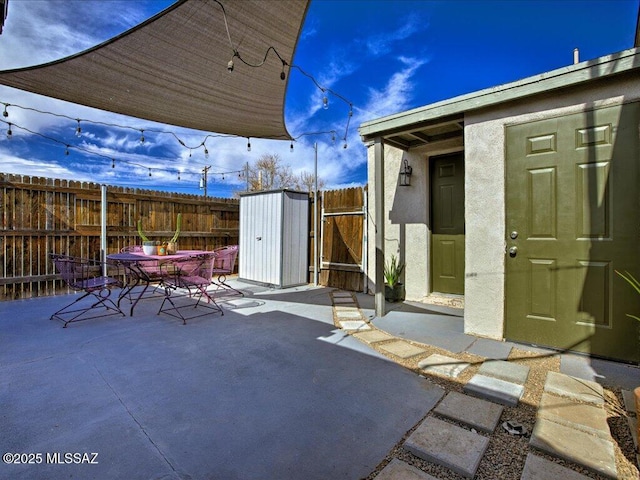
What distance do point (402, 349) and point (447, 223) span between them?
233 cm

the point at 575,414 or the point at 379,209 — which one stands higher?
the point at 379,209

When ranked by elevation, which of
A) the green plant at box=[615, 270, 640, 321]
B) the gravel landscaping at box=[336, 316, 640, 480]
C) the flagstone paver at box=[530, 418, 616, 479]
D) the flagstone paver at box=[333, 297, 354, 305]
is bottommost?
the gravel landscaping at box=[336, 316, 640, 480]

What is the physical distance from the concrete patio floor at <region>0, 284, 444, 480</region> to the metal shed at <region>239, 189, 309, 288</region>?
2.45 meters

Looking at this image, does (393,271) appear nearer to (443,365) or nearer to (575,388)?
(443,365)

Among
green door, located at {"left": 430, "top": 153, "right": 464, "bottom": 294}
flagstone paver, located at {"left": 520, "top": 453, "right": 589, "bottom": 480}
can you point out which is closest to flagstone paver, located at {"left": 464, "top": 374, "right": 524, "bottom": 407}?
flagstone paver, located at {"left": 520, "top": 453, "right": 589, "bottom": 480}

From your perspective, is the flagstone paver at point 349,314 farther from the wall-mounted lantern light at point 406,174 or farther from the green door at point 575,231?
the wall-mounted lantern light at point 406,174

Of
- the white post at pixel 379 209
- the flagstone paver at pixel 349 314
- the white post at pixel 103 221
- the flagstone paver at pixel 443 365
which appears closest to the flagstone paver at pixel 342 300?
the flagstone paver at pixel 349 314

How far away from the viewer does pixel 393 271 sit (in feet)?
15.5

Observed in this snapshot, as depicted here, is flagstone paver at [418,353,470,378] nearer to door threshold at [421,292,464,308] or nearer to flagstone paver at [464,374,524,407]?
flagstone paver at [464,374,524,407]

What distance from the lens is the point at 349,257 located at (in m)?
5.75

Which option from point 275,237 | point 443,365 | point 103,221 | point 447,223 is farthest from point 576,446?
point 103,221

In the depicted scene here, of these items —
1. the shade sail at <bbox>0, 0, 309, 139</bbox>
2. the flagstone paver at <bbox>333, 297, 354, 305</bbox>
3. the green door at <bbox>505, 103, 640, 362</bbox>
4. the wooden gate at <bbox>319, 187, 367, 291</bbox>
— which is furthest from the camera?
the wooden gate at <bbox>319, 187, 367, 291</bbox>

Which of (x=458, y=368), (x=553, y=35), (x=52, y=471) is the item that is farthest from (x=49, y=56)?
(x=553, y=35)

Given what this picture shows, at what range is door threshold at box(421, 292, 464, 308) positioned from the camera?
4.30 metres
